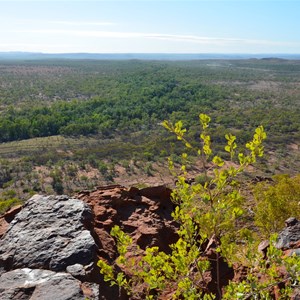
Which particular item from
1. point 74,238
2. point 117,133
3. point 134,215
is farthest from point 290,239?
point 117,133

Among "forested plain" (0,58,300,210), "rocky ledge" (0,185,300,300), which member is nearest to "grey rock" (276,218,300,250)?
"rocky ledge" (0,185,300,300)

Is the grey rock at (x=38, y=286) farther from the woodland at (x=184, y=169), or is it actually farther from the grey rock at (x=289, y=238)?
the grey rock at (x=289, y=238)

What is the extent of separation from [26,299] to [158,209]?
6033mm

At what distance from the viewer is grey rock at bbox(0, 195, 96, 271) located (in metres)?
9.35

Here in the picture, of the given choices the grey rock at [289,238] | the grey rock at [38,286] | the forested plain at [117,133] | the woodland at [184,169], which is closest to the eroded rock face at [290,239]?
the grey rock at [289,238]

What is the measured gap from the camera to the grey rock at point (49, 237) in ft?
30.7

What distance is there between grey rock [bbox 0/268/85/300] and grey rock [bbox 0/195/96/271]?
14.5 inches

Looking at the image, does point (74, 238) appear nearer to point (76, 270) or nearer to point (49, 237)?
point (49, 237)

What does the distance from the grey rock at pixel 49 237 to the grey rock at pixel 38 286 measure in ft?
1.21

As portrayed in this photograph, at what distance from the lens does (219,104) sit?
94125 millimetres

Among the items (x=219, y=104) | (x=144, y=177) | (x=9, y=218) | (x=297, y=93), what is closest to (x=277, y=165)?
(x=144, y=177)

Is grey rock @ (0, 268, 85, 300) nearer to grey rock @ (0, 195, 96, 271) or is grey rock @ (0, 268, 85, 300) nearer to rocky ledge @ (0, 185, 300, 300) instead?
rocky ledge @ (0, 185, 300, 300)

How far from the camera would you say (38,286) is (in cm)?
839

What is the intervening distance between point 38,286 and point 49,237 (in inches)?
67.8
